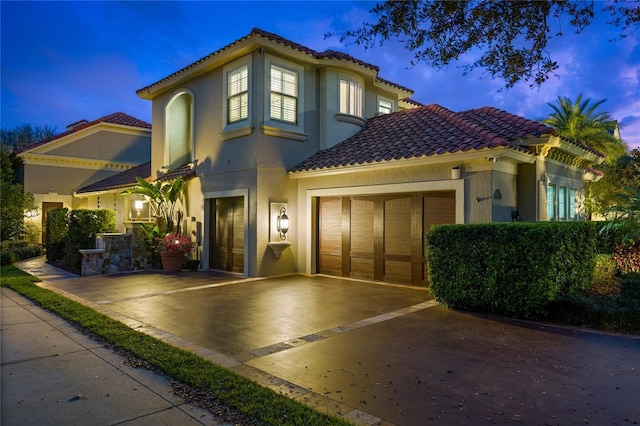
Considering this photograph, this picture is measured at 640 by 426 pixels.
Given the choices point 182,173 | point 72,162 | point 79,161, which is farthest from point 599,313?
point 72,162

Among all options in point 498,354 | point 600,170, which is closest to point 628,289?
point 498,354

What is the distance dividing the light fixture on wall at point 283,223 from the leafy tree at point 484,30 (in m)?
7.12

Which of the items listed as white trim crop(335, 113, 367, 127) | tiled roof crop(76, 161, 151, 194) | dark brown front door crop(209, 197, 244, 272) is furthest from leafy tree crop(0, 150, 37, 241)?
white trim crop(335, 113, 367, 127)

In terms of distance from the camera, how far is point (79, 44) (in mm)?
45719

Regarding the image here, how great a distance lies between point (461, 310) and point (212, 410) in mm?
5404

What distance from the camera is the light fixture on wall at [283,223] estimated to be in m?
12.2

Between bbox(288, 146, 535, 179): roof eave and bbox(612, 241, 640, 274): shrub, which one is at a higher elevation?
bbox(288, 146, 535, 179): roof eave

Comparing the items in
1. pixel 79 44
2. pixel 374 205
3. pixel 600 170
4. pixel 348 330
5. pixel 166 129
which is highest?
pixel 79 44

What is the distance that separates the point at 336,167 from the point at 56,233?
1265cm

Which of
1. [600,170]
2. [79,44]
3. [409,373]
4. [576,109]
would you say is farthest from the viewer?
[79,44]

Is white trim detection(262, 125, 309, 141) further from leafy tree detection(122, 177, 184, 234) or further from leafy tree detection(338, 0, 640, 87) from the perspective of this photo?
leafy tree detection(338, 0, 640, 87)

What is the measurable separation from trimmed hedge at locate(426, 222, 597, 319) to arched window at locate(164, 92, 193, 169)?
37.8 feet

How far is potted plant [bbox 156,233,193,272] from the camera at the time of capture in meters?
13.1

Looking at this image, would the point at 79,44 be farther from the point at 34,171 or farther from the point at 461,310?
the point at 461,310
